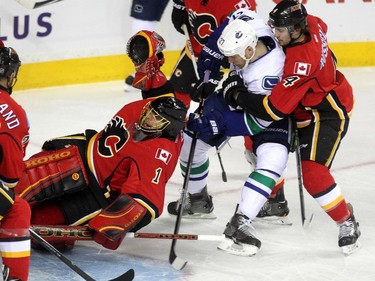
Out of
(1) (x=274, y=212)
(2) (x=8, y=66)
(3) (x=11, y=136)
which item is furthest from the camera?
(1) (x=274, y=212)

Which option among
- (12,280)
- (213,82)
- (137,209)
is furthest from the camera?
(213,82)

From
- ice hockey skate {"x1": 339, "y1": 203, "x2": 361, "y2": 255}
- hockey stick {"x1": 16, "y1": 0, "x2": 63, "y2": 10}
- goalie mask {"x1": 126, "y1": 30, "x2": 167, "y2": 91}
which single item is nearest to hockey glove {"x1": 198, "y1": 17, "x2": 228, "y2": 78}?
goalie mask {"x1": 126, "y1": 30, "x2": 167, "y2": 91}

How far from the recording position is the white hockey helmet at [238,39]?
3.88 meters

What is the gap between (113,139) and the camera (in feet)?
12.9

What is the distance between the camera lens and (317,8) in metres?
7.25

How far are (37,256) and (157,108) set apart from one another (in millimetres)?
722

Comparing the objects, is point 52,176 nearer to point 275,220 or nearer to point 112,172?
point 112,172

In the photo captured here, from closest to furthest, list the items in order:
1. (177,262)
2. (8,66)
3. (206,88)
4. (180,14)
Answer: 1. (8,66)
2. (177,262)
3. (206,88)
4. (180,14)

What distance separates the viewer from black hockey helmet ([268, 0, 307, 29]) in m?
3.88

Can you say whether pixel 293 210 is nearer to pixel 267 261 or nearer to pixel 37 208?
pixel 267 261

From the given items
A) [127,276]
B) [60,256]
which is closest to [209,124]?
[127,276]

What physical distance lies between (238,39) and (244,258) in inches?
32.5

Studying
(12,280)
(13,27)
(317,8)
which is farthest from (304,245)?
(317,8)

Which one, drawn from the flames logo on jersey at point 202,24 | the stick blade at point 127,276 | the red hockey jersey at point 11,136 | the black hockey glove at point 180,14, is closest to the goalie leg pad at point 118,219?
the stick blade at point 127,276
